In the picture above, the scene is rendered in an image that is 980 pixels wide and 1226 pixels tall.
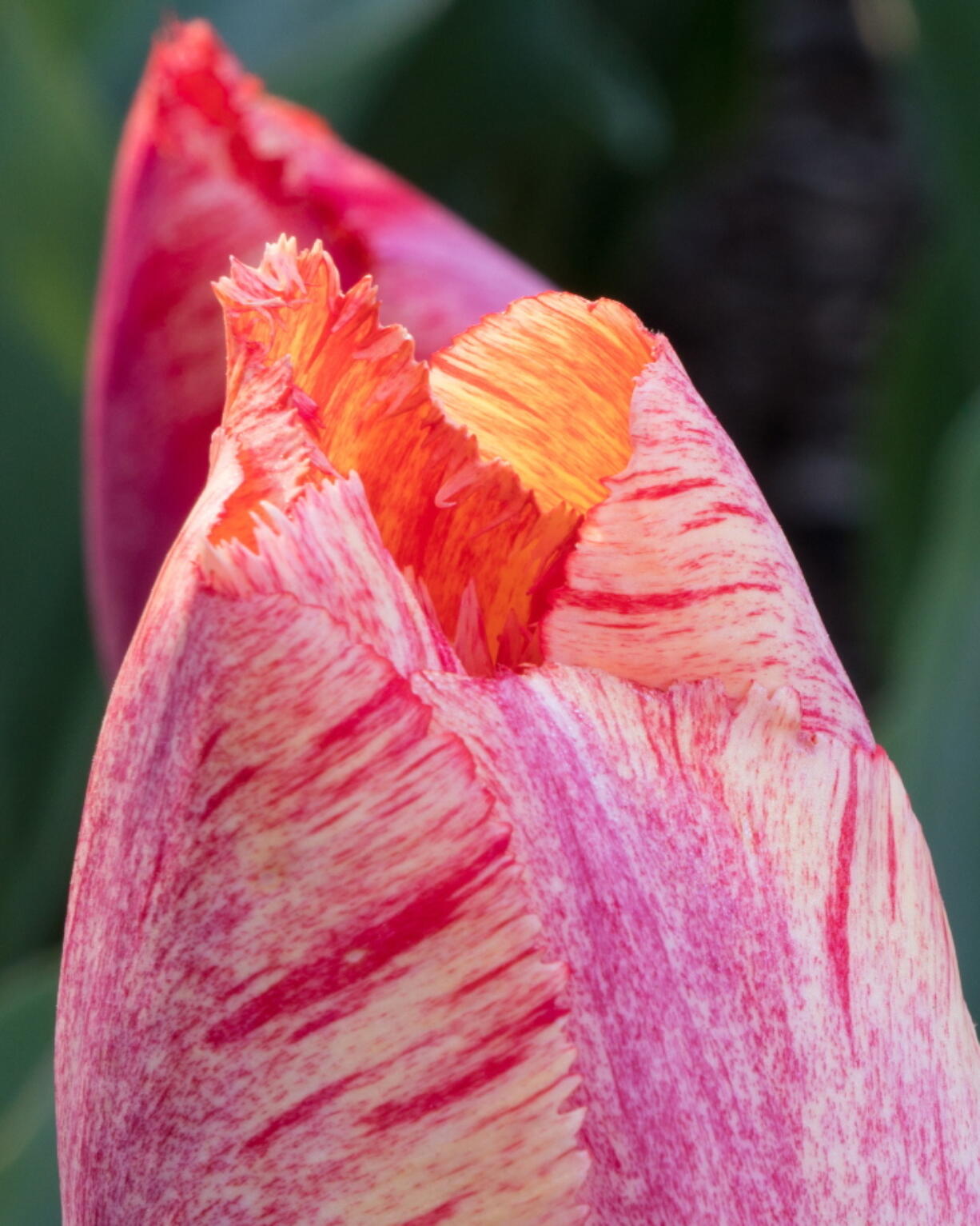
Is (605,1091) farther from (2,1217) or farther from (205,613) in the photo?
(2,1217)

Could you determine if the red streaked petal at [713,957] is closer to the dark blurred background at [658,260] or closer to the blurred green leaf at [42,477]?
the dark blurred background at [658,260]

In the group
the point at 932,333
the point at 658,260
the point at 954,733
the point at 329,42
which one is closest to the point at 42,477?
the point at 329,42

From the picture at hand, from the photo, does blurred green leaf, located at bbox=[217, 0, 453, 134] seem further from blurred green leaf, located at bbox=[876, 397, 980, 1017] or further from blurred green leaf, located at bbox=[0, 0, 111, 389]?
blurred green leaf, located at bbox=[876, 397, 980, 1017]

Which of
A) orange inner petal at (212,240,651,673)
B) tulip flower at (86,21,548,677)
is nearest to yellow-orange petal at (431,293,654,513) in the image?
orange inner petal at (212,240,651,673)

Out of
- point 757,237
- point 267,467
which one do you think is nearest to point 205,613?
point 267,467

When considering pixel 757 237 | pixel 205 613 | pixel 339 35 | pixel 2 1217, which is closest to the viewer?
pixel 205 613

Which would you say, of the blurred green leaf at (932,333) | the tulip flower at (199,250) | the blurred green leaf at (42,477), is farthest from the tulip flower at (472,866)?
the blurred green leaf at (932,333)

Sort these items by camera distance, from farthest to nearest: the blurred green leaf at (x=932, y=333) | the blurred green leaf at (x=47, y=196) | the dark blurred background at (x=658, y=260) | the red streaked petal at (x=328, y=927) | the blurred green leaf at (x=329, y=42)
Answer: the blurred green leaf at (x=932, y=333), the blurred green leaf at (x=329, y=42), the blurred green leaf at (x=47, y=196), the dark blurred background at (x=658, y=260), the red streaked petal at (x=328, y=927)

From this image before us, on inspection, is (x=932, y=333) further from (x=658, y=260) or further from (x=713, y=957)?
(x=658, y=260)
